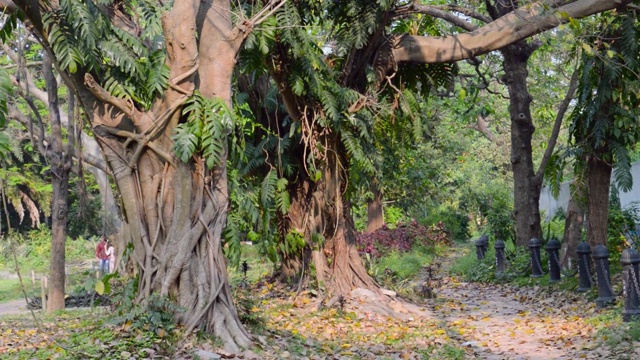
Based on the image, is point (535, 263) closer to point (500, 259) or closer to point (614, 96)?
point (500, 259)

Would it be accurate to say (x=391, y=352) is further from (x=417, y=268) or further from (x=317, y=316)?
(x=417, y=268)

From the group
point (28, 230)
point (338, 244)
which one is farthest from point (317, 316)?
point (28, 230)

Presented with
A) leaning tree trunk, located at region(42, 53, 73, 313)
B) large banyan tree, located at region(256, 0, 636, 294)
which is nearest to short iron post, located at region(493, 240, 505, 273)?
large banyan tree, located at region(256, 0, 636, 294)

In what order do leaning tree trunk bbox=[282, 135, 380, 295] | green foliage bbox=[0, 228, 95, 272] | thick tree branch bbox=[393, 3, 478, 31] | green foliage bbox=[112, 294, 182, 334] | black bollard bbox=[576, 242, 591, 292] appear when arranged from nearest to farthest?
1. green foliage bbox=[112, 294, 182, 334]
2. black bollard bbox=[576, 242, 591, 292]
3. leaning tree trunk bbox=[282, 135, 380, 295]
4. thick tree branch bbox=[393, 3, 478, 31]
5. green foliage bbox=[0, 228, 95, 272]

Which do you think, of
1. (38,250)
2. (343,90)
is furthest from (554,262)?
(38,250)

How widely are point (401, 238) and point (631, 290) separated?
682 inches

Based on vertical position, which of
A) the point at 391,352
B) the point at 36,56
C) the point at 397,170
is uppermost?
the point at 36,56

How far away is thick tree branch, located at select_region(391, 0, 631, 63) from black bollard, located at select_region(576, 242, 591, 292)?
3.31 metres

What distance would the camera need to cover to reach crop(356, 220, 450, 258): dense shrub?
2536 centimetres

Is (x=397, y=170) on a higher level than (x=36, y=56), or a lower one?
lower

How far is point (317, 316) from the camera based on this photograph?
1133 centimetres

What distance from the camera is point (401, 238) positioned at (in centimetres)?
2698

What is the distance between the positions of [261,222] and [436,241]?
17.6 m

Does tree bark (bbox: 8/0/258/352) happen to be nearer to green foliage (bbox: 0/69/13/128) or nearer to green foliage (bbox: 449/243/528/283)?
green foliage (bbox: 0/69/13/128)
